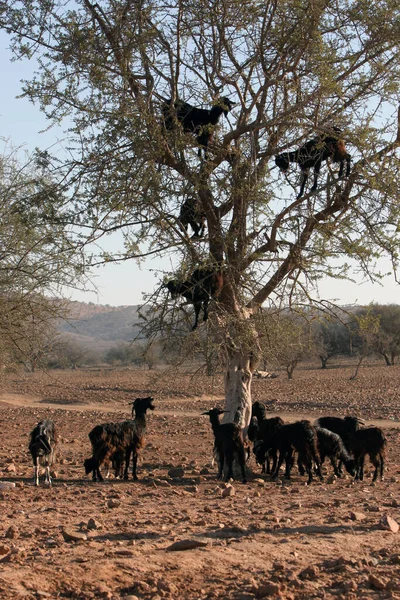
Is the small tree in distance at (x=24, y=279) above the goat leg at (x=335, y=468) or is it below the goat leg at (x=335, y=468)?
above

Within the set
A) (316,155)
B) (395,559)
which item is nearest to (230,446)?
(316,155)

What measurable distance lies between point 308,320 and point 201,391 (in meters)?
19.2

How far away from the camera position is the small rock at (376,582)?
5125 millimetres

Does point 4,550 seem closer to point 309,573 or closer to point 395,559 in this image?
point 309,573

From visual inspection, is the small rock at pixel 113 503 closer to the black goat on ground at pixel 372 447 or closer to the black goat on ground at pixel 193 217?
the black goat on ground at pixel 193 217

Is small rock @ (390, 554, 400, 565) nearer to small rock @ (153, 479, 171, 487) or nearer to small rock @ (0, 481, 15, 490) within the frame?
small rock @ (153, 479, 171, 487)

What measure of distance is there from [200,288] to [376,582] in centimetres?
566

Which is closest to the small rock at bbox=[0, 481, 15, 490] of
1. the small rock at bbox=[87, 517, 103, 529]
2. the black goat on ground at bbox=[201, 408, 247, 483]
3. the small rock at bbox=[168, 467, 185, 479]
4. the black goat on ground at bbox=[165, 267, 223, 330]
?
the small rock at bbox=[168, 467, 185, 479]

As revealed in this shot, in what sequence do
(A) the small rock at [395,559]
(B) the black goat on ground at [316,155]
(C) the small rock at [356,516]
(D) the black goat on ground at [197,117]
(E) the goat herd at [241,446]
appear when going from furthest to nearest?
(E) the goat herd at [241,446] < (B) the black goat on ground at [316,155] < (D) the black goat on ground at [197,117] < (C) the small rock at [356,516] < (A) the small rock at [395,559]

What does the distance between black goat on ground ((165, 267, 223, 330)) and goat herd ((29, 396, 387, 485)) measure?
69.5 inches

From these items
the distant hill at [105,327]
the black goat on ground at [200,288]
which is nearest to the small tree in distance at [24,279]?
the black goat on ground at [200,288]

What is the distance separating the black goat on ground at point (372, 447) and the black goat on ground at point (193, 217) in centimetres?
382

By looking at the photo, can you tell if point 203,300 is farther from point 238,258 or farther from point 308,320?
point 308,320

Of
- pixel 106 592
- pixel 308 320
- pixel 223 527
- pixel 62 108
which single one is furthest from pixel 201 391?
pixel 106 592
